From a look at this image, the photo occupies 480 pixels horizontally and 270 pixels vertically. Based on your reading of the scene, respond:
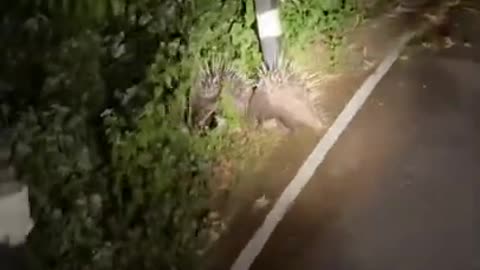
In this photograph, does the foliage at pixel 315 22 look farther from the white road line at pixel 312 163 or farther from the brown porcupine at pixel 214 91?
the brown porcupine at pixel 214 91

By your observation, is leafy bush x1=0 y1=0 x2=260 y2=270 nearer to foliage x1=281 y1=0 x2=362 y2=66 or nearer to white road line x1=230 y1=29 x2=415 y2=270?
white road line x1=230 y1=29 x2=415 y2=270

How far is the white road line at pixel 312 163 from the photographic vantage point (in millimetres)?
3990

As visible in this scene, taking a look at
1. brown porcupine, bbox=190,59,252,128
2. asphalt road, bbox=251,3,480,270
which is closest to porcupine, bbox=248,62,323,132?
→ brown porcupine, bbox=190,59,252,128

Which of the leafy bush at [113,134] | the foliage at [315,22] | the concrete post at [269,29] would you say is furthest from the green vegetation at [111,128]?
the foliage at [315,22]

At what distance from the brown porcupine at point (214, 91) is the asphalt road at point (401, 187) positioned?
52 centimetres

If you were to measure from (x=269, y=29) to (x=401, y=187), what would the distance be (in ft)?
3.67

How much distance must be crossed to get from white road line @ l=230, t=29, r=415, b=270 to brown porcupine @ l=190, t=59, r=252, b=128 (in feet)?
1.41

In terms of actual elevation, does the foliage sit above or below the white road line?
above

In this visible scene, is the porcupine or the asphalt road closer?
the asphalt road

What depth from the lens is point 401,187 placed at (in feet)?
14.3

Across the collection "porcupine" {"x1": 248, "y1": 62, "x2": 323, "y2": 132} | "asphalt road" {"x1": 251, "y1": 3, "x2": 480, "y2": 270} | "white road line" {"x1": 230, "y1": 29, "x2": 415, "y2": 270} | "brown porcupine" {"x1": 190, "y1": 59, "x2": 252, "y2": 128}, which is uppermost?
"brown porcupine" {"x1": 190, "y1": 59, "x2": 252, "y2": 128}

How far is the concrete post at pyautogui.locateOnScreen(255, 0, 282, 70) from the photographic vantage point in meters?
4.96

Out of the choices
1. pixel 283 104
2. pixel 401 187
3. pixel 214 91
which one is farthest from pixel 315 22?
pixel 401 187

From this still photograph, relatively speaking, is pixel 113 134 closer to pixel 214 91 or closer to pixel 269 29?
pixel 214 91
